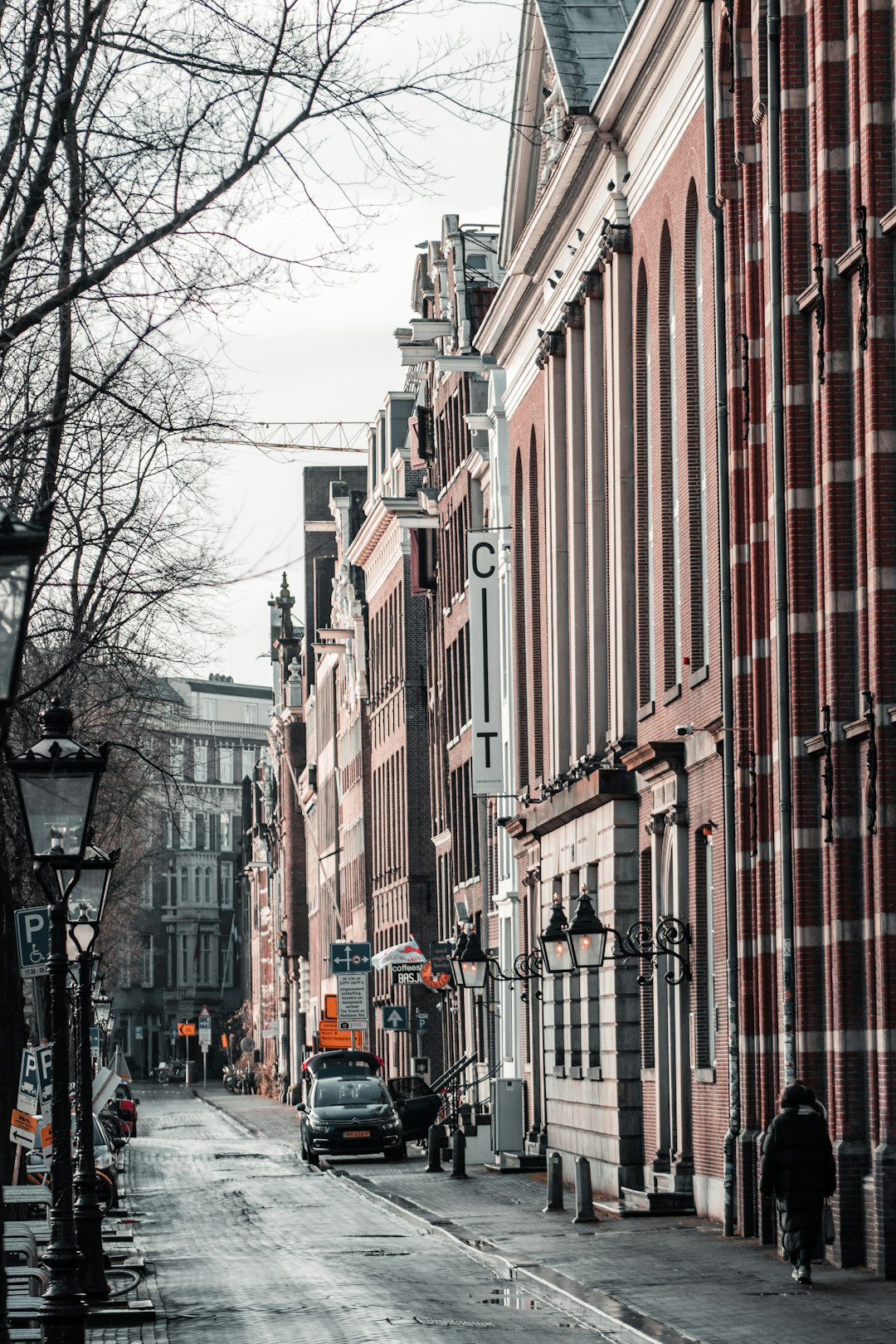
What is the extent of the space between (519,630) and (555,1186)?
52.9 feet

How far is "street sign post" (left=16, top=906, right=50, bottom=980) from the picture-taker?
Result: 2314 centimetres

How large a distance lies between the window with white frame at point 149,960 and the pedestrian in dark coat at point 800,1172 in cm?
14503

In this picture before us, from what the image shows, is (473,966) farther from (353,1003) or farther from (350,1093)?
(353,1003)

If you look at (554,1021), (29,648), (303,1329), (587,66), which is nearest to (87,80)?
(303,1329)

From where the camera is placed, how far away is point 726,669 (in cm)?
2562

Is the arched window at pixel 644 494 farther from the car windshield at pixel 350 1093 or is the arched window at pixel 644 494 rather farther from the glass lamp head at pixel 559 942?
the car windshield at pixel 350 1093

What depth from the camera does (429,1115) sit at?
4925 centimetres

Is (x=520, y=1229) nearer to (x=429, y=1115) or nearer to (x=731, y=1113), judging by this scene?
(x=731, y=1113)

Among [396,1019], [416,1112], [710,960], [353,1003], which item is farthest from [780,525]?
[353,1003]

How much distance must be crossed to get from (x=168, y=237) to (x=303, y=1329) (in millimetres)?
7814

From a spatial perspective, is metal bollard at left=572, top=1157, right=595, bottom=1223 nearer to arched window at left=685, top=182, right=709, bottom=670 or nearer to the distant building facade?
arched window at left=685, top=182, right=709, bottom=670

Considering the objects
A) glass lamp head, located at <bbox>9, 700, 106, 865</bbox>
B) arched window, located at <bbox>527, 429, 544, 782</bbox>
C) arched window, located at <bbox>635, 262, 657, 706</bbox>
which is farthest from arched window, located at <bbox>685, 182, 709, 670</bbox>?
glass lamp head, located at <bbox>9, 700, 106, 865</bbox>

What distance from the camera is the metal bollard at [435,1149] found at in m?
41.2

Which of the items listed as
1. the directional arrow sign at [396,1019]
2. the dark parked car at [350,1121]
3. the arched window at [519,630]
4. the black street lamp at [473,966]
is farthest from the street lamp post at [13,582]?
the directional arrow sign at [396,1019]
